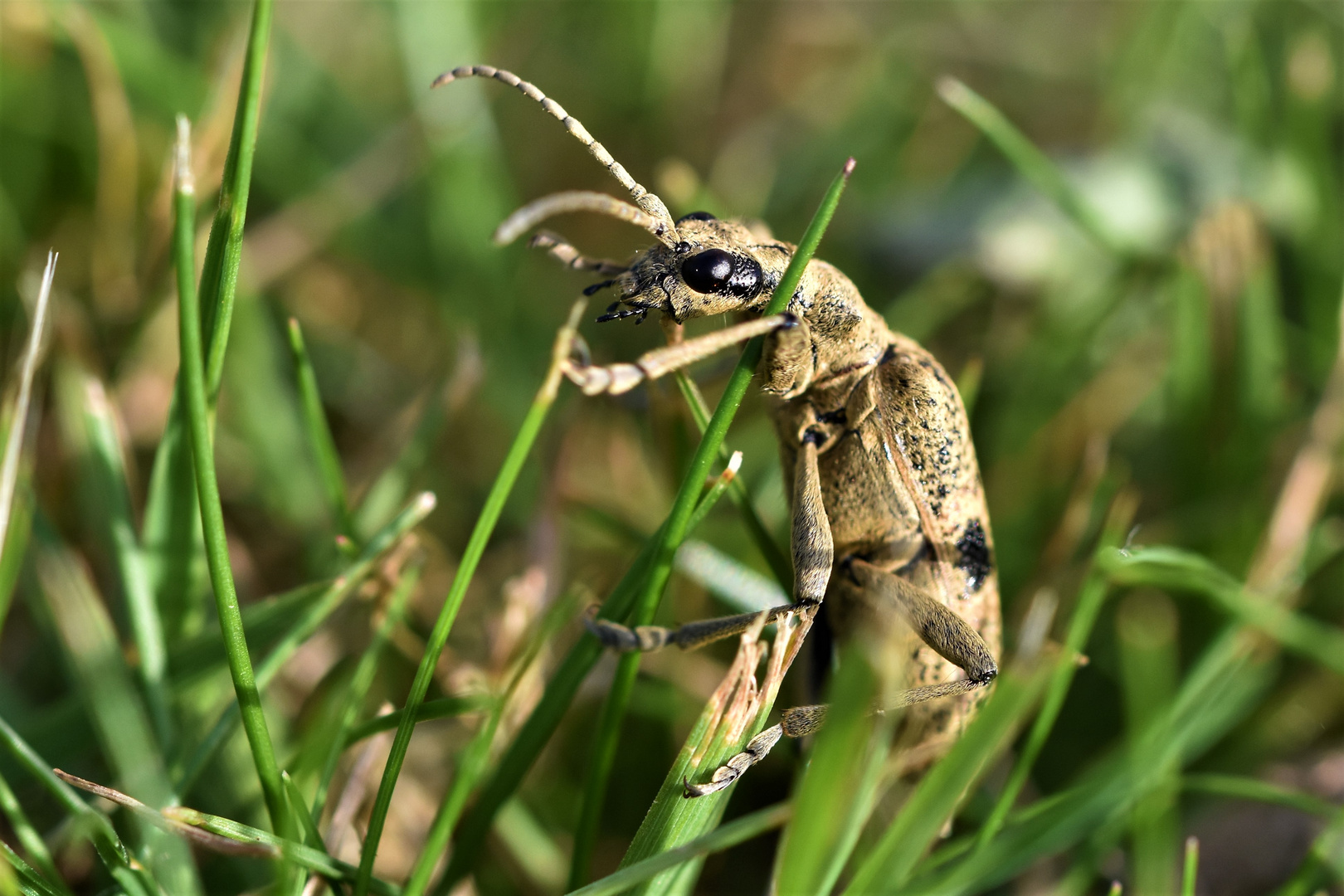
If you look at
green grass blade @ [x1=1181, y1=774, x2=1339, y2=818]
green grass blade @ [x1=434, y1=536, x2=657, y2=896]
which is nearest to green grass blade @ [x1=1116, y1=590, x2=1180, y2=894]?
green grass blade @ [x1=1181, y1=774, x2=1339, y2=818]

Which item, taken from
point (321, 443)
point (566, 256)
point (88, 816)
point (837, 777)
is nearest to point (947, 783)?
point (837, 777)

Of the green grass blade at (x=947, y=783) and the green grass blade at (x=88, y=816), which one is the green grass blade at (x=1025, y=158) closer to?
the green grass blade at (x=947, y=783)

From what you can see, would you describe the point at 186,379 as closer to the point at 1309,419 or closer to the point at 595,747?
the point at 595,747

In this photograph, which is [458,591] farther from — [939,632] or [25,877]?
[939,632]

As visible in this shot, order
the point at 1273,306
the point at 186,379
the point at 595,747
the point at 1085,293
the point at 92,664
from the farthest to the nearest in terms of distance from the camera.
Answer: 1. the point at 1085,293
2. the point at 1273,306
3. the point at 92,664
4. the point at 595,747
5. the point at 186,379

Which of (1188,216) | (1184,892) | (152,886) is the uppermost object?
(1188,216)

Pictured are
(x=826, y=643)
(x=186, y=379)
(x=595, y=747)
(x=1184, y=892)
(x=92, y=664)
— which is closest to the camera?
(x=186, y=379)

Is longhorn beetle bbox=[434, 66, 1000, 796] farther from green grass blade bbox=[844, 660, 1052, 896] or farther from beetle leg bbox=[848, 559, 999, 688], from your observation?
green grass blade bbox=[844, 660, 1052, 896]

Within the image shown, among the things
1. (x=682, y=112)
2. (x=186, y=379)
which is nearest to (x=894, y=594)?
(x=186, y=379)
